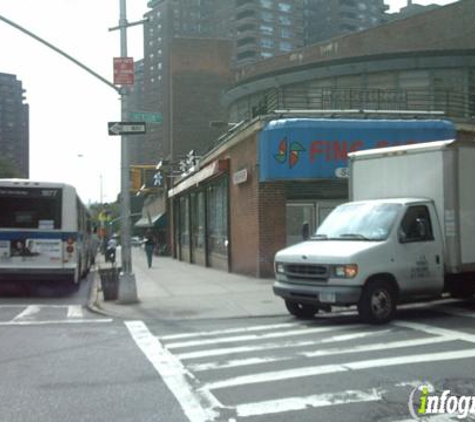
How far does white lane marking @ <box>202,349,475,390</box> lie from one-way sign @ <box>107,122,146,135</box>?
8555 mm

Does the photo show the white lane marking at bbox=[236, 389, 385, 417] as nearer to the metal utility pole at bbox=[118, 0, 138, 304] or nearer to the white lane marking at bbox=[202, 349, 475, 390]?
the white lane marking at bbox=[202, 349, 475, 390]

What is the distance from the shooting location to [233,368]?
7957mm

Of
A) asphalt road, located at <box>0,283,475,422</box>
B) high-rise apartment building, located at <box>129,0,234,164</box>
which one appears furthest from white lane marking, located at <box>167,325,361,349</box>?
high-rise apartment building, located at <box>129,0,234,164</box>

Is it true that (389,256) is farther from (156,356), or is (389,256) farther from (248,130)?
(248,130)

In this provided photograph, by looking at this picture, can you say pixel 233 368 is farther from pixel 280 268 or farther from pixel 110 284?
pixel 110 284

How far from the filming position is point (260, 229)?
63.7ft

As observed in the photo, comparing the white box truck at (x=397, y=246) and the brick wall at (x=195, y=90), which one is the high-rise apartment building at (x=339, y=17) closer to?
the brick wall at (x=195, y=90)

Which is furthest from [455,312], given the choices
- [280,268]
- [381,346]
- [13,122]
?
[13,122]

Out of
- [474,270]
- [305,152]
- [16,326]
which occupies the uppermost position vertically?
[305,152]

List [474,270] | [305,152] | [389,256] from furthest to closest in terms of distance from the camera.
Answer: [305,152], [474,270], [389,256]

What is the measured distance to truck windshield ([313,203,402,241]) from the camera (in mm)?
11445

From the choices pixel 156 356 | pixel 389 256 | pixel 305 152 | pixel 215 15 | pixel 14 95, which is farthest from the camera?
pixel 215 15

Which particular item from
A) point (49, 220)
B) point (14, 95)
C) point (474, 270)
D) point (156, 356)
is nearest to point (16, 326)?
point (156, 356)

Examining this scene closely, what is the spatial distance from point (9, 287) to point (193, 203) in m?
14.8
